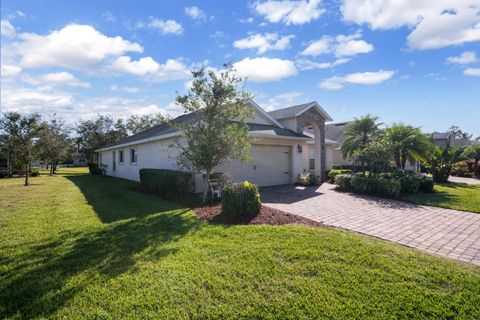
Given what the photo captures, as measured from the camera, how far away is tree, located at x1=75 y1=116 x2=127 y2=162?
3691cm

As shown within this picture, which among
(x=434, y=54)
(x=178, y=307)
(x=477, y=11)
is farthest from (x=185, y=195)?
(x=434, y=54)

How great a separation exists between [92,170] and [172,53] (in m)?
19.8

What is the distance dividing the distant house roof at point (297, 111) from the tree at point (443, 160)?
7.72 m

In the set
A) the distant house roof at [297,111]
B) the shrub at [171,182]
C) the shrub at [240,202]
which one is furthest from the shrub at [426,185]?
the shrub at [171,182]

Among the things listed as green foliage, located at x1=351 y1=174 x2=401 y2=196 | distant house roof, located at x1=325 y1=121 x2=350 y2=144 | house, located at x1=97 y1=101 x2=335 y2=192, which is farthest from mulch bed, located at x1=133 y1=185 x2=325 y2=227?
distant house roof, located at x1=325 y1=121 x2=350 y2=144

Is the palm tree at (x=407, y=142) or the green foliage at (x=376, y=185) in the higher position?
the palm tree at (x=407, y=142)

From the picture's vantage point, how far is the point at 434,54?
1266 centimetres

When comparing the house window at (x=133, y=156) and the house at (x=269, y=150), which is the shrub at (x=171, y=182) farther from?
the house window at (x=133, y=156)

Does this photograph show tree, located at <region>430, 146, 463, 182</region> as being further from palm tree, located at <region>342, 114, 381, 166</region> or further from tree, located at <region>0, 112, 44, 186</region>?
tree, located at <region>0, 112, 44, 186</region>

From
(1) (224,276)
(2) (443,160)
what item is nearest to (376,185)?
(2) (443,160)

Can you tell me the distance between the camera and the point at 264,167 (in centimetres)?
1386

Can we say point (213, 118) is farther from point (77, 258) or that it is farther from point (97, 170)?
point (97, 170)

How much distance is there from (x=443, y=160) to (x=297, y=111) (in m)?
10.9

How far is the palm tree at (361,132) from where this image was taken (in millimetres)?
15961
